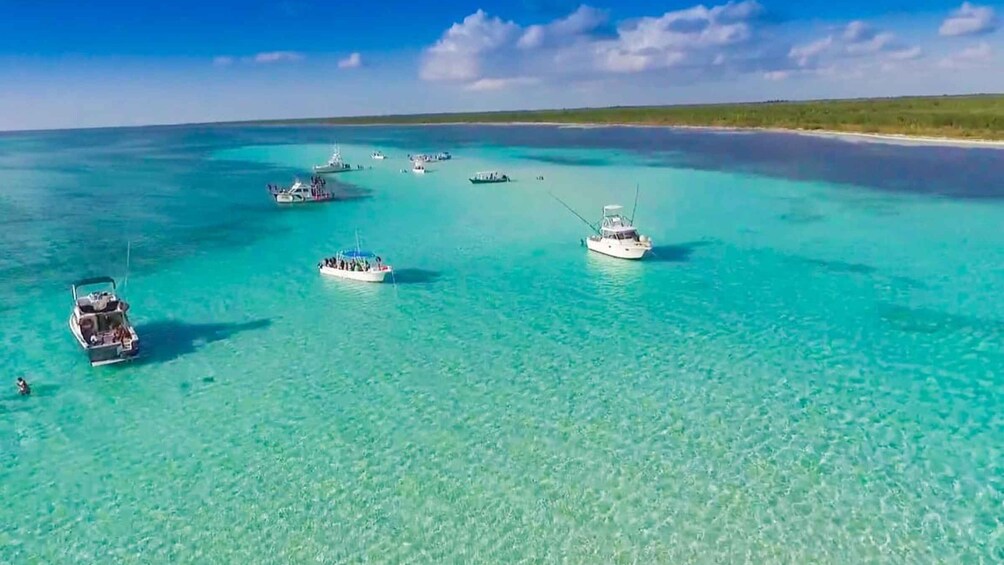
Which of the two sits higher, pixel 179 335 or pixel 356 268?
pixel 356 268

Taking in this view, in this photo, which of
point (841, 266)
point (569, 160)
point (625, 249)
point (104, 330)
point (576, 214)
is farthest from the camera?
point (569, 160)

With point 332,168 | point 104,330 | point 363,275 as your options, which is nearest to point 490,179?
point 332,168

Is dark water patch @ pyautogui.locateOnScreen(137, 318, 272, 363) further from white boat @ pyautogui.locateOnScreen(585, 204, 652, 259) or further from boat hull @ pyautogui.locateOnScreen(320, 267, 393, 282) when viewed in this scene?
white boat @ pyautogui.locateOnScreen(585, 204, 652, 259)

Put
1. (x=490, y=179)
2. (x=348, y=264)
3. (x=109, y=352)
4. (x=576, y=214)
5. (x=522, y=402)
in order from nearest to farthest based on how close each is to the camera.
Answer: (x=522, y=402) < (x=109, y=352) < (x=348, y=264) < (x=576, y=214) < (x=490, y=179)

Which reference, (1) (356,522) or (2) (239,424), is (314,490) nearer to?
(1) (356,522)

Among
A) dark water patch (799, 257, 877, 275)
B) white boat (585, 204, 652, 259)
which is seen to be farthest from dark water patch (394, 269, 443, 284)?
dark water patch (799, 257, 877, 275)

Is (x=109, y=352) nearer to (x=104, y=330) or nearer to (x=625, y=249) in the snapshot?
(x=104, y=330)

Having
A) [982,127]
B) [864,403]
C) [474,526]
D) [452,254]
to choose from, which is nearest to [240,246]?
[452,254]
